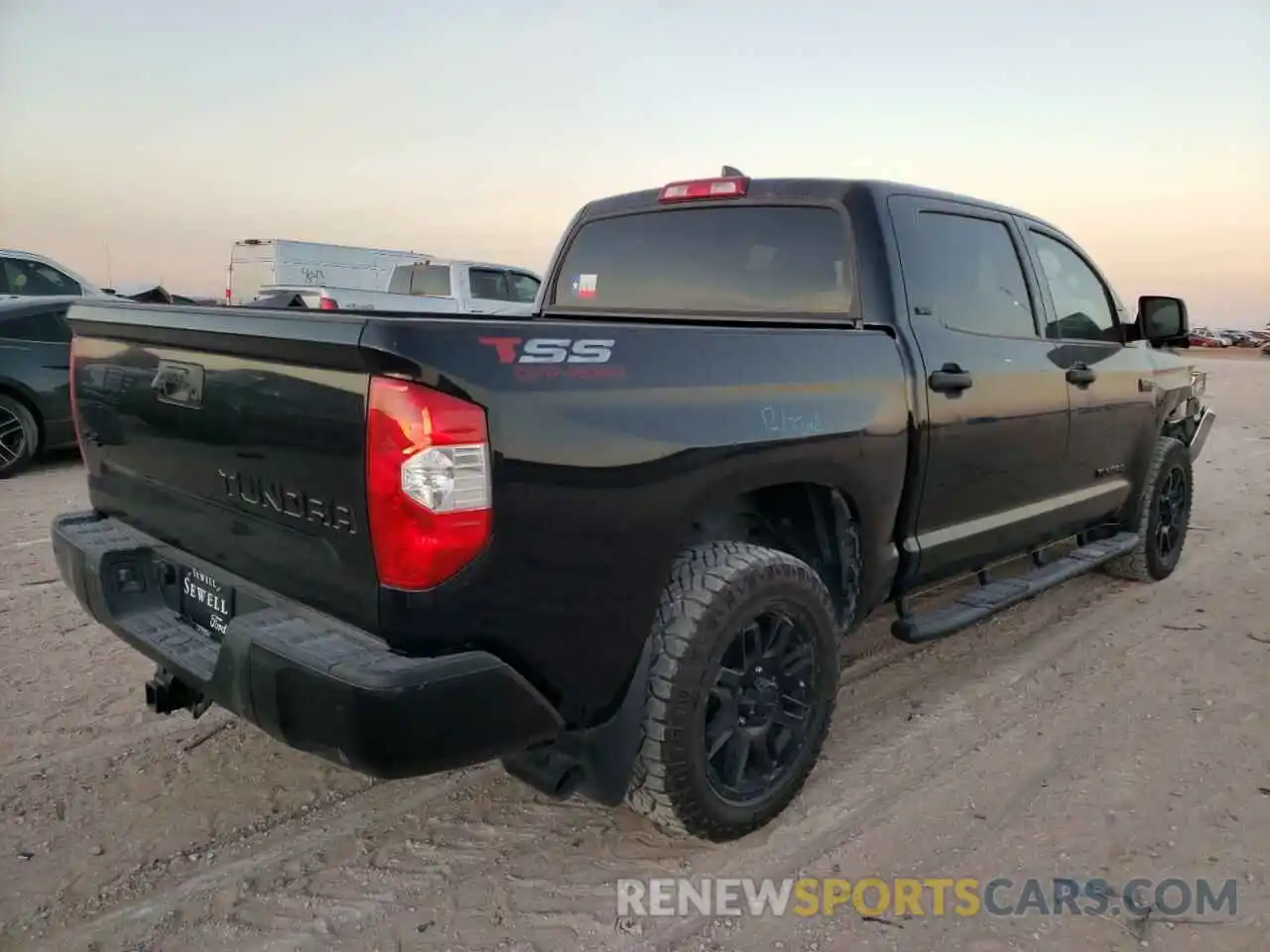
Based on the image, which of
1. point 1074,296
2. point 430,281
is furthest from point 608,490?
point 430,281

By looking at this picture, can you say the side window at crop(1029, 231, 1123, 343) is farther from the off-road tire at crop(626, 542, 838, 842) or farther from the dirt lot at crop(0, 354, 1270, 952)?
the off-road tire at crop(626, 542, 838, 842)

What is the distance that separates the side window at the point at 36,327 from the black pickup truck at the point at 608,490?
5.88 meters

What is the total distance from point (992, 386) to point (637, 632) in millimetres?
1973

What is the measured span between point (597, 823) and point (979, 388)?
2.11 metres

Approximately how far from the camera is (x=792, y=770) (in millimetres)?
2941

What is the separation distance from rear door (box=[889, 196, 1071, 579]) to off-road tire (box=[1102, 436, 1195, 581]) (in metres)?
1.22

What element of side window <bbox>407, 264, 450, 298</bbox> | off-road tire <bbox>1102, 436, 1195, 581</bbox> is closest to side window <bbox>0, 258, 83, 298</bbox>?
side window <bbox>407, 264, 450, 298</bbox>

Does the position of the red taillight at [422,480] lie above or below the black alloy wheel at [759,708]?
above

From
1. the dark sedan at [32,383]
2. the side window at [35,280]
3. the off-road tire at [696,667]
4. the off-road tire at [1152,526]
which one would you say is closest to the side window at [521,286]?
the side window at [35,280]

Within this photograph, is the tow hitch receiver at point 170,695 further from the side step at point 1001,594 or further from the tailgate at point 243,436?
the side step at point 1001,594

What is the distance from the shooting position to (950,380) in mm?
3428

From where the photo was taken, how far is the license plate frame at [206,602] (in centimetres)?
251

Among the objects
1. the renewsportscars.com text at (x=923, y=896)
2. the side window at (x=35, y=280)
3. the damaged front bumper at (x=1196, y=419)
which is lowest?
the renewsportscars.com text at (x=923, y=896)

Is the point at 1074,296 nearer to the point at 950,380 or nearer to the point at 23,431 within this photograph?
the point at 950,380
